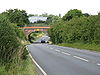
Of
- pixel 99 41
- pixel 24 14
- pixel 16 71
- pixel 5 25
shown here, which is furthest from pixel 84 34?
pixel 24 14

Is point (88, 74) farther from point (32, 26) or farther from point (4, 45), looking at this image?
point (32, 26)

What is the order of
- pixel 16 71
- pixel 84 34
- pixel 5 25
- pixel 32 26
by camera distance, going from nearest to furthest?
pixel 16 71
pixel 5 25
pixel 84 34
pixel 32 26

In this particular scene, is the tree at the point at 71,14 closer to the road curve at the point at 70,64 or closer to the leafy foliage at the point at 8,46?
the road curve at the point at 70,64

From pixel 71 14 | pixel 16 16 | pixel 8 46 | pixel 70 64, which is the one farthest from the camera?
pixel 71 14

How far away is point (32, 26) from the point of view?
10088 cm

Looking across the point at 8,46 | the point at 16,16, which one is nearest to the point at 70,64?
the point at 8,46

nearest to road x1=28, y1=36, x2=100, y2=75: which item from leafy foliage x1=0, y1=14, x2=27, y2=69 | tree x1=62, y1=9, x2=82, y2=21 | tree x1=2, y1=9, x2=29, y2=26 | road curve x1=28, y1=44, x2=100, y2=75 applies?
road curve x1=28, y1=44, x2=100, y2=75

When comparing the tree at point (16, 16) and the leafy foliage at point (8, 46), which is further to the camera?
the tree at point (16, 16)

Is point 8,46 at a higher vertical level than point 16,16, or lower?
lower

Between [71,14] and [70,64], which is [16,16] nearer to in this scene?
[71,14]

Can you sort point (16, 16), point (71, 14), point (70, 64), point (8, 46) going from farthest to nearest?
point (71, 14), point (16, 16), point (70, 64), point (8, 46)

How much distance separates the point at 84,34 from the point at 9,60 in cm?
2814

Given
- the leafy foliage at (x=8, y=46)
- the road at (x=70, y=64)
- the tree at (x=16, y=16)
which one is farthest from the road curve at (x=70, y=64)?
the tree at (x=16, y=16)

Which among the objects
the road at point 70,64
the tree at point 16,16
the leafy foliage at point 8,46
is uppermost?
Result: the tree at point 16,16
